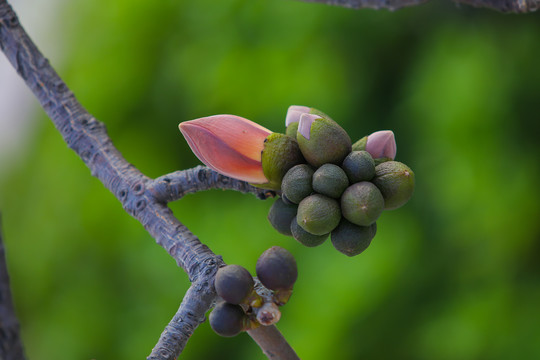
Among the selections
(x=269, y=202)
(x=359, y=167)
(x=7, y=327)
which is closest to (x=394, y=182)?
(x=359, y=167)

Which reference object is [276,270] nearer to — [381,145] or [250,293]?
[250,293]

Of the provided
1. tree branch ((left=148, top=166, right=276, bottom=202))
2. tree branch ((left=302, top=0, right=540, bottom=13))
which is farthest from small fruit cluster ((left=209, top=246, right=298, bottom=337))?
tree branch ((left=302, top=0, right=540, bottom=13))

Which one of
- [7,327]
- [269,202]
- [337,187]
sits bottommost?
[7,327]

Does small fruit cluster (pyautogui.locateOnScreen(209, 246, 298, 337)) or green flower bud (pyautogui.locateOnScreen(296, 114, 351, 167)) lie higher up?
green flower bud (pyautogui.locateOnScreen(296, 114, 351, 167))

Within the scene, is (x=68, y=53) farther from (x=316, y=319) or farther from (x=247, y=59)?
(x=316, y=319)

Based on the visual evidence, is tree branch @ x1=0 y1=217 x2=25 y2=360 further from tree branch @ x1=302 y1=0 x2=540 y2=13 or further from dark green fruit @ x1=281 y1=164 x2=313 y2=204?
tree branch @ x1=302 y1=0 x2=540 y2=13
